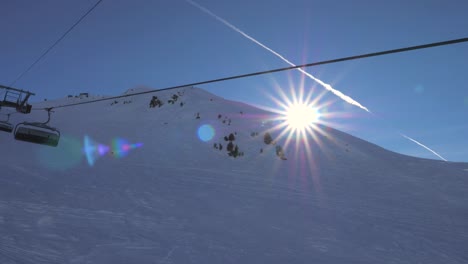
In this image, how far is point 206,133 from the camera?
27797mm

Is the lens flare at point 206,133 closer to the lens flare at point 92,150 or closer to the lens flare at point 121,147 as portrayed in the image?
the lens flare at point 121,147

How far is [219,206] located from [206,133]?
637 inches

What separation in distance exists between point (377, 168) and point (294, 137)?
8031mm

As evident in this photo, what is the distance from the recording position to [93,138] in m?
24.9

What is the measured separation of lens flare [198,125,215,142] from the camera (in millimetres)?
26438

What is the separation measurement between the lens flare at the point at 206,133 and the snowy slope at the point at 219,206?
1006 mm

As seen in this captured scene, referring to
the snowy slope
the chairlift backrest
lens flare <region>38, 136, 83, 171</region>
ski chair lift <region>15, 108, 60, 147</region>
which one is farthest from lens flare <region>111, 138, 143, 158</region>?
ski chair lift <region>15, 108, 60, 147</region>

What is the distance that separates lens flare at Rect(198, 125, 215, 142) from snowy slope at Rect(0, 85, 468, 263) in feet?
3.30

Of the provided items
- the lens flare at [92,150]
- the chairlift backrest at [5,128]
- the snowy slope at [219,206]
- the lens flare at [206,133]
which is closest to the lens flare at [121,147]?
the lens flare at [92,150]

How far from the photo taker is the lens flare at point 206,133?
26438mm

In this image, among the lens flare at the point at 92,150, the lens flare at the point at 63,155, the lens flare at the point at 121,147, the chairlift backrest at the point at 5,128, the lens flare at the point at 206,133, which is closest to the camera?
the chairlift backrest at the point at 5,128

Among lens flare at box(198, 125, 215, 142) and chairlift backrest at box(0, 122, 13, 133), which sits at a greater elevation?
lens flare at box(198, 125, 215, 142)

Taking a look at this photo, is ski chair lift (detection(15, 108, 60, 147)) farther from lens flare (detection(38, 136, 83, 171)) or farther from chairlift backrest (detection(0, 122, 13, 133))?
chairlift backrest (detection(0, 122, 13, 133))

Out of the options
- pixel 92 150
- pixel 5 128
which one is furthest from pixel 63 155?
pixel 5 128
